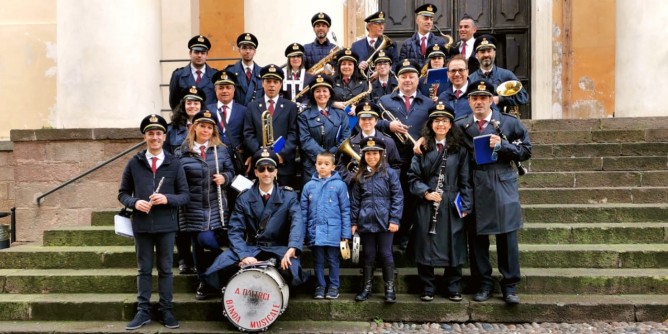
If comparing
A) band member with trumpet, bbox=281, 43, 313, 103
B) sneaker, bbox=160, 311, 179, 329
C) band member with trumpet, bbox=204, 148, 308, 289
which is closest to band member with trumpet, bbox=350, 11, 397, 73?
band member with trumpet, bbox=281, 43, 313, 103

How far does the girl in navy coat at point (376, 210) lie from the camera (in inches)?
262

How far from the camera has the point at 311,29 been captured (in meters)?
10.3

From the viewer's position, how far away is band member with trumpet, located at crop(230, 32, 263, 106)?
28.3ft

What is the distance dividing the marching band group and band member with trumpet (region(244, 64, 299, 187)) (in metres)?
0.02

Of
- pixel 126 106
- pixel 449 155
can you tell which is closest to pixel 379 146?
pixel 449 155

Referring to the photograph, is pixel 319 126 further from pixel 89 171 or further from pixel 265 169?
pixel 89 171

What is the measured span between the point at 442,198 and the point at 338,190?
3.46 feet

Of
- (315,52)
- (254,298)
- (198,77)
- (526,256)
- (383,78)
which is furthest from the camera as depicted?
(315,52)

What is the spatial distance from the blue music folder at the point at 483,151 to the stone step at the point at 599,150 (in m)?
3.21

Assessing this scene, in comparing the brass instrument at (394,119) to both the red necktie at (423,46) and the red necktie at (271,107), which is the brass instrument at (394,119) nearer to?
the red necktie at (271,107)

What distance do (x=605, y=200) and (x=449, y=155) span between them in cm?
299

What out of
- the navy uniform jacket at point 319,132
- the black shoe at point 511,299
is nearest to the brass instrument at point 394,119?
the navy uniform jacket at point 319,132

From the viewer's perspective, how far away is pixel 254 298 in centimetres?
620

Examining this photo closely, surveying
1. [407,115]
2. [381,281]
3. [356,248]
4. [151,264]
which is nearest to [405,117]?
[407,115]
